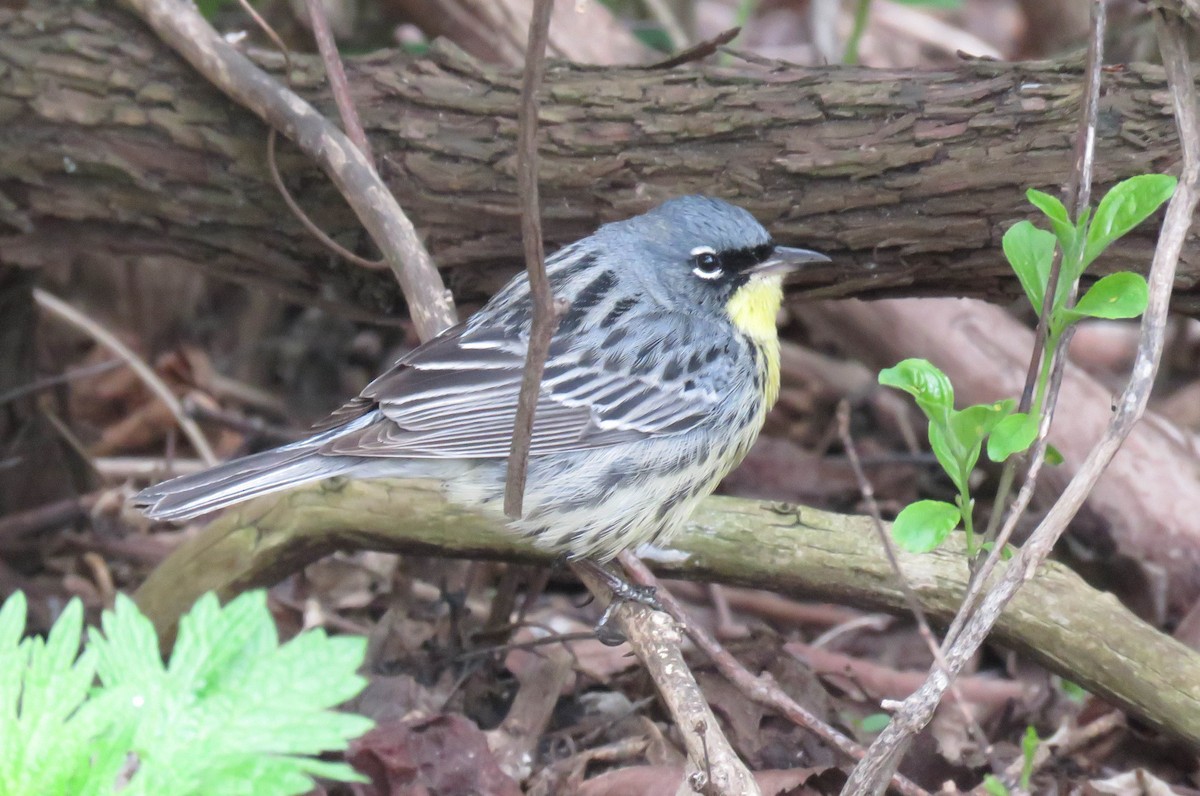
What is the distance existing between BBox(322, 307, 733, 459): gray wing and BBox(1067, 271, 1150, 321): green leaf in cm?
140

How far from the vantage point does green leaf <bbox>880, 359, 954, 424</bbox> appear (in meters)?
2.63

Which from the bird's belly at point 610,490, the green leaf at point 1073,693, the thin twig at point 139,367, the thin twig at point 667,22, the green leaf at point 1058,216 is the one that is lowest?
the green leaf at point 1073,693

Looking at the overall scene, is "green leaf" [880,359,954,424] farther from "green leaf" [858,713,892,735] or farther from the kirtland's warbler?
"green leaf" [858,713,892,735]

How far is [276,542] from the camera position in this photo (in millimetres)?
3969

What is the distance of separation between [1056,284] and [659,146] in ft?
5.45

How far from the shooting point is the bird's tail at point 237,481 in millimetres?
3260

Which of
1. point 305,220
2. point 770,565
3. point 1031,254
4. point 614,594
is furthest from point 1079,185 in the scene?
point 305,220

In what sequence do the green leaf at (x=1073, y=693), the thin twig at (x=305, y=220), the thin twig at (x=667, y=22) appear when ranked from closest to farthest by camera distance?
the thin twig at (x=305, y=220) → the green leaf at (x=1073, y=693) → the thin twig at (x=667, y=22)

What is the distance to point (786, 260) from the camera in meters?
3.79

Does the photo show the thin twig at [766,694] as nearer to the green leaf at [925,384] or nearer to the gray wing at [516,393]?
the gray wing at [516,393]

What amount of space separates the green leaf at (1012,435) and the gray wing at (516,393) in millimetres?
1289

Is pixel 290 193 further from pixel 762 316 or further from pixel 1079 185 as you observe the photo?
pixel 1079 185

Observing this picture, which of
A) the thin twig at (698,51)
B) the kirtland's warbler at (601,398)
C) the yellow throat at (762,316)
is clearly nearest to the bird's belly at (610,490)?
the kirtland's warbler at (601,398)

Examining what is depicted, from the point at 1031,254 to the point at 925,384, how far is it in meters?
Answer: 0.38
